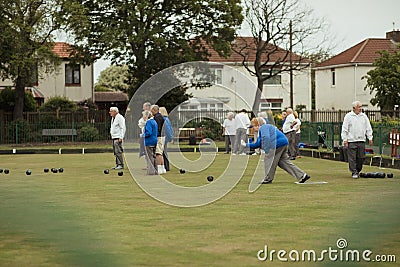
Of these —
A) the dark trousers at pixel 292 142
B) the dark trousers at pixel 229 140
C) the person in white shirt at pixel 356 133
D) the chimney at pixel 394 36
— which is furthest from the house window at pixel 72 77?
the person in white shirt at pixel 356 133

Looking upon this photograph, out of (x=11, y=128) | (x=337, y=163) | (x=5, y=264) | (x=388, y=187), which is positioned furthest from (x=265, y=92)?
(x=5, y=264)

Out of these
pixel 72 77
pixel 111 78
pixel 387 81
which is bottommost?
pixel 387 81

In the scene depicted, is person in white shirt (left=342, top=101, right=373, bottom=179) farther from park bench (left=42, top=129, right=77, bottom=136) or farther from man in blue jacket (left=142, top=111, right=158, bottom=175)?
park bench (left=42, top=129, right=77, bottom=136)

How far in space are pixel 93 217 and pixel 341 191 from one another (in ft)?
17.7

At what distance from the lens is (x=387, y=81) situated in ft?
164

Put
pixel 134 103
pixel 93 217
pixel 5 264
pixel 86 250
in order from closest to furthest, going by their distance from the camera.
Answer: pixel 5 264 < pixel 86 250 < pixel 93 217 < pixel 134 103

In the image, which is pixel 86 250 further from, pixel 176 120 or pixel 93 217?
pixel 176 120

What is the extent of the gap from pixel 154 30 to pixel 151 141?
2411 cm

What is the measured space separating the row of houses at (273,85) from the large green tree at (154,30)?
348 inches

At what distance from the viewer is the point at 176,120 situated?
144ft

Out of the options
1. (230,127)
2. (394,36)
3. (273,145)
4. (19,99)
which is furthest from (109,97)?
(273,145)

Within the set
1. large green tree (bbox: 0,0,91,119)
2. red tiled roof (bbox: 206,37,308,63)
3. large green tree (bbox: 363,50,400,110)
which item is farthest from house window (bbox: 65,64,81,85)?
large green tree (bbox: 363,50,400,110)

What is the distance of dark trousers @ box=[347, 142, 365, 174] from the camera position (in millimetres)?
17688

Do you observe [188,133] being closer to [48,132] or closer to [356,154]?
[48,132]
